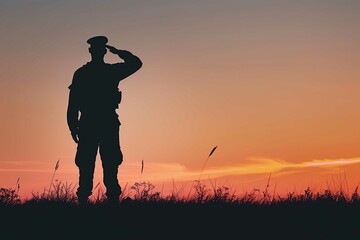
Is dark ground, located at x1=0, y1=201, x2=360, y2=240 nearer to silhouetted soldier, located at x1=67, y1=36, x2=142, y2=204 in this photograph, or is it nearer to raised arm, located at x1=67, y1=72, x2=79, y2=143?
silhouetted soldier, located at x1=67, y1=36, x2=142, y2=204

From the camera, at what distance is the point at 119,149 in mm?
11016

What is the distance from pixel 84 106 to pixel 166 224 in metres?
3.39

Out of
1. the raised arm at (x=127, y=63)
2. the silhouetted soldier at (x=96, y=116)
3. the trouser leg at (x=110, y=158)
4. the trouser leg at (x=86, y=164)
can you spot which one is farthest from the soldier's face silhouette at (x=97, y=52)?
the trouser leg at (x=86, y=164)

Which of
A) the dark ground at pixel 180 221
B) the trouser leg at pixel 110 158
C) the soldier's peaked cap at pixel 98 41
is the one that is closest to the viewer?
the dark ground at pixel 180 221

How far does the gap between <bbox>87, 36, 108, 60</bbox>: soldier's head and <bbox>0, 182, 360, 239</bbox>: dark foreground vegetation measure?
2.73 metres

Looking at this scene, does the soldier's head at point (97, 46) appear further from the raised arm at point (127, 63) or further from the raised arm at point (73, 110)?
the raised arm at point (73, 110)

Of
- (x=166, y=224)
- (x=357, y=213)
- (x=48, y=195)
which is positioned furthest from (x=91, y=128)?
(x=357, y=213)

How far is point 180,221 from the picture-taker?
891 centimetres

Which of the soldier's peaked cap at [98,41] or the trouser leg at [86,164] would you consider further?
the soldier's peaked cap at [98,41]

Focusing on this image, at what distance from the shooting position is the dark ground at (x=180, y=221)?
26.8 feet

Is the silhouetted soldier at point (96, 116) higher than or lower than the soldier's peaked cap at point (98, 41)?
lower

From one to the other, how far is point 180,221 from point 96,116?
3085 mm

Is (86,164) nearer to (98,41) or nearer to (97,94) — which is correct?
(97,94)

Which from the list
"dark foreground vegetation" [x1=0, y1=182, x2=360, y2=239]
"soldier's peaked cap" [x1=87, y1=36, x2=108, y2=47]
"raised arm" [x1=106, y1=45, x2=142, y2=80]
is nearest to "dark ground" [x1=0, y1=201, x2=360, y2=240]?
"dark foreground vegetation" [x1=0, y1=182, x2=360, y2=239]
